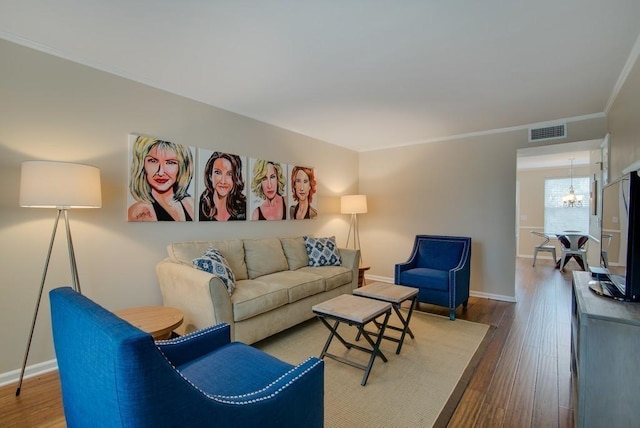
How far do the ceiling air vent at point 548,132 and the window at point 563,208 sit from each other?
512 cm

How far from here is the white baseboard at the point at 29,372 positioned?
218 cm

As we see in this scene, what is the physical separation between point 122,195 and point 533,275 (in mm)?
6999

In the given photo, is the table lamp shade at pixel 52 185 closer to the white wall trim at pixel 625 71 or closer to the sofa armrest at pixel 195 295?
the sofa armrest at pixel 195 295

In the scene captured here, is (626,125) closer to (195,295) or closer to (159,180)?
(195,295)

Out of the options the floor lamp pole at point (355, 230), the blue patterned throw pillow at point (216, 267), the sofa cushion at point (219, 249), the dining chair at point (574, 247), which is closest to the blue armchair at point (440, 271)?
the floor lamp pole at point (355, 230)

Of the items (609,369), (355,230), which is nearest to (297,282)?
(609,369)

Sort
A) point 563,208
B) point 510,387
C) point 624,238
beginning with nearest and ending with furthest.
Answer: point 624,238 → point 510,387 → point 563,208

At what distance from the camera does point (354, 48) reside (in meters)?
2.29

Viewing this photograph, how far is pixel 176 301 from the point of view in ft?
8.73

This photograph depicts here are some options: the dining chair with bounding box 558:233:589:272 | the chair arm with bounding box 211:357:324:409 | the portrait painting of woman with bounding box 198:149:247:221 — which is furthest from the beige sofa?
the dining chair with bounding box 558:233:589:272

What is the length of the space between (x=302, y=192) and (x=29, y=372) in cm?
329

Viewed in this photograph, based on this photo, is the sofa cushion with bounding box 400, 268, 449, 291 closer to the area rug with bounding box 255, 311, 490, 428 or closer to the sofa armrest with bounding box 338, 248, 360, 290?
the area rug with bounding box 255, 311, 490, 428

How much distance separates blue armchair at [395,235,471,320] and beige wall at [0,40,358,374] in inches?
95.6

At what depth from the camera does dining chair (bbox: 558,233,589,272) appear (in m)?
6.30
